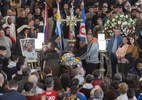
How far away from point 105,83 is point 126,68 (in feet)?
16.5


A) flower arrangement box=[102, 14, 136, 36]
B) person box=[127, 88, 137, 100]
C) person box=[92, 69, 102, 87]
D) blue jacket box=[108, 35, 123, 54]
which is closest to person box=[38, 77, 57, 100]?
person box=[92, 69, 102, 87]

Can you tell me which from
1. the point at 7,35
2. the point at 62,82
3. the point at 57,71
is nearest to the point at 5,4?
the point at 7,35

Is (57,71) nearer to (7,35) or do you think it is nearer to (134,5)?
(7,35)

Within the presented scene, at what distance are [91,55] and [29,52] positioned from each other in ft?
6.44

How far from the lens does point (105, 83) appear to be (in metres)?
11.0

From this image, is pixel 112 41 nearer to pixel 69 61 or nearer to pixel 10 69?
pixel 69 61

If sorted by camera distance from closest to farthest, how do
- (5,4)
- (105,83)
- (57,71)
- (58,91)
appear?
(58,91)
(105,83)
(57,71)
(5,4)

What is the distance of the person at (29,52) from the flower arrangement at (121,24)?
3.21m

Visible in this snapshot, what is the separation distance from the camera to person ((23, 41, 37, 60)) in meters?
15.1

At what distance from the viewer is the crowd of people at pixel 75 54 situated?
405 inches

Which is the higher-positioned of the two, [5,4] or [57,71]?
[5,4]

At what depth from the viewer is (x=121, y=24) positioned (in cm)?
1725

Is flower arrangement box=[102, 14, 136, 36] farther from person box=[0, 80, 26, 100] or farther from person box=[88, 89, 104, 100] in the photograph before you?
person box=[0, 80, 26, 100]

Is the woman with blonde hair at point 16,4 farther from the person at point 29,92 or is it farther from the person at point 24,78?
the person at point 29,92
